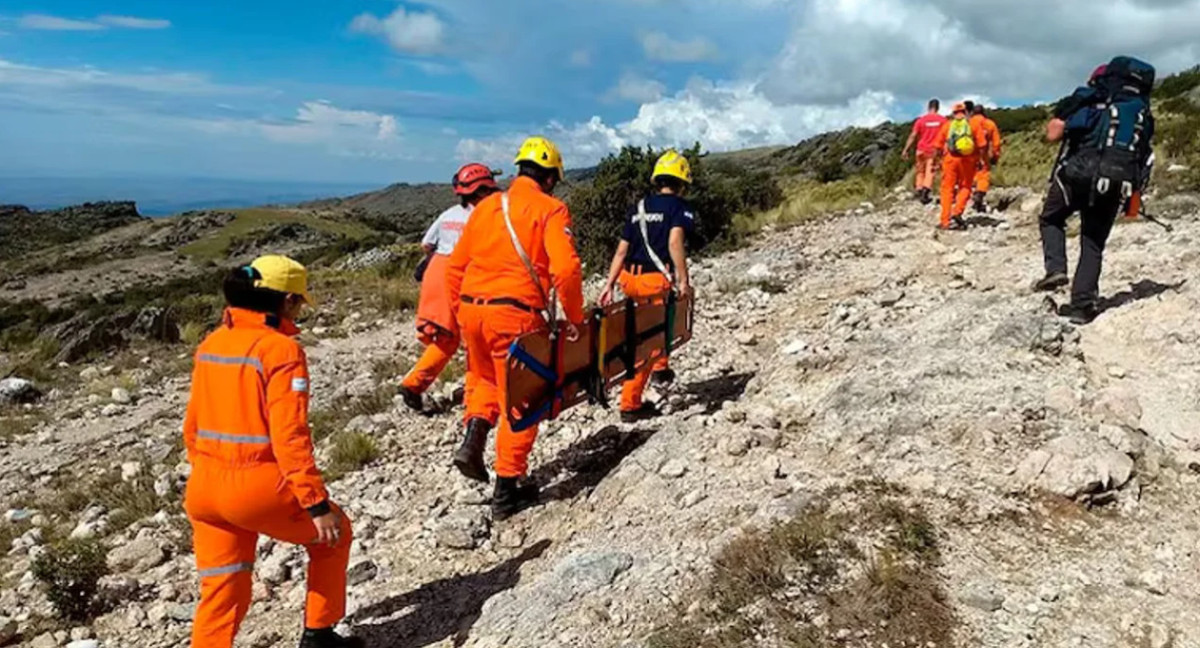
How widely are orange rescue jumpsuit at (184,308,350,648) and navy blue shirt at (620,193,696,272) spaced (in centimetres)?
342

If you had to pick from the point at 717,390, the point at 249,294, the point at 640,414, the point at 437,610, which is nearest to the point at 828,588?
the point at 437,610

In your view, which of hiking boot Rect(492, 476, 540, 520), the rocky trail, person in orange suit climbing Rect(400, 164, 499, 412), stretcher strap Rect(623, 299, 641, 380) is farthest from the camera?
person in orange suit climbing Rect(400, 164, 499, 412)

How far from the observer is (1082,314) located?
6.48 meters

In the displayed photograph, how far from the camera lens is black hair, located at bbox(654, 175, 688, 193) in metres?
6.43

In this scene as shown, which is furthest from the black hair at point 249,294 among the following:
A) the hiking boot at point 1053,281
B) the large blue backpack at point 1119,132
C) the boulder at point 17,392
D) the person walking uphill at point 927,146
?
the person walking uphill at point 927,146

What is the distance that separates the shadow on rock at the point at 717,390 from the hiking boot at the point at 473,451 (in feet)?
7.04

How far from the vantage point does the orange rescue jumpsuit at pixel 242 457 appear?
3424 mm

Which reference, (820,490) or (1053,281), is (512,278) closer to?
(820,490)

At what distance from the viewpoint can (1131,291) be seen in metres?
7.07

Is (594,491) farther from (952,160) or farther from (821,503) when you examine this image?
(952,160)

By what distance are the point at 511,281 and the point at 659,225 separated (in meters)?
1.80

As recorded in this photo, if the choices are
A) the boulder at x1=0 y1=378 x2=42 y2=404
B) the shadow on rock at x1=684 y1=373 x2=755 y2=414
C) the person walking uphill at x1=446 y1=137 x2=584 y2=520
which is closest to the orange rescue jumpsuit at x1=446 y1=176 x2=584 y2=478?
the person walking uphill at x1=446 y1=137 x2=584 y2=520

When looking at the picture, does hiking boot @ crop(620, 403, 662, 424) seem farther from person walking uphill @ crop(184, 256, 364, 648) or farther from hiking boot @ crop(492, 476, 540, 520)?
person walking uphill @ crop(184, 256, 364, 648)

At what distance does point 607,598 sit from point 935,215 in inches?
474
